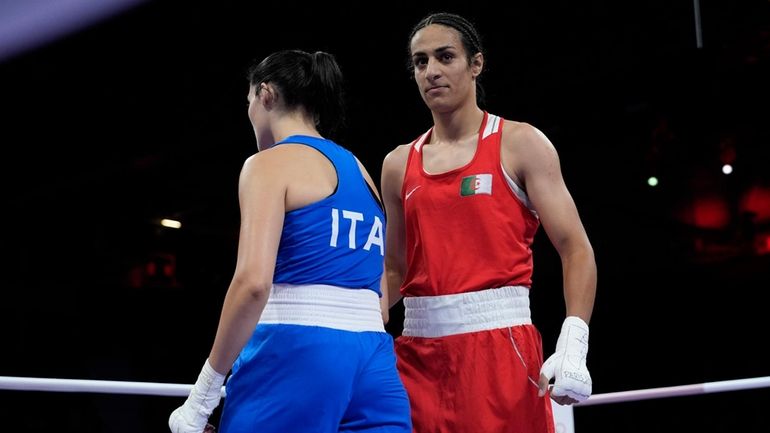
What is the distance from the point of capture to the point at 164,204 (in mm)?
7258

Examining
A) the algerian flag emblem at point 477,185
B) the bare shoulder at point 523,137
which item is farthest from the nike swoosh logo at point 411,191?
the bare shoulder at point 523,137

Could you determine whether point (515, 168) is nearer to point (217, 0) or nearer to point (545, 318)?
point (217, 0)

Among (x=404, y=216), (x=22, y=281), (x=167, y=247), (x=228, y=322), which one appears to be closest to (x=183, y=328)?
(x=167, y=247)

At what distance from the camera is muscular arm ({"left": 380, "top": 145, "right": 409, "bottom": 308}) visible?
207 cm

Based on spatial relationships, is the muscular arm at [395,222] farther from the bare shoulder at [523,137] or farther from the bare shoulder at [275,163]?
the bare shoulder at [275,163]

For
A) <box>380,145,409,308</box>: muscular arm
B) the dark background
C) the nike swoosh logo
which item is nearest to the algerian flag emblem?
the nike swoosh logo

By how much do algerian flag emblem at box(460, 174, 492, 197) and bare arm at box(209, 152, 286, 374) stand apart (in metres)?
0.57

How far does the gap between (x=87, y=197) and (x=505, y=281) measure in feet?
19.1

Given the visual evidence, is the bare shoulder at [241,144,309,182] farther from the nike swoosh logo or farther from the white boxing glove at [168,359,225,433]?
the nike swoosh logo

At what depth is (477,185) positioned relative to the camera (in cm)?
187

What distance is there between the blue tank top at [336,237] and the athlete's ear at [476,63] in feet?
1.96

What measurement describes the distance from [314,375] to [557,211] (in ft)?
2.29

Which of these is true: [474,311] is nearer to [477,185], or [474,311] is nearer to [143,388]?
[477,185]

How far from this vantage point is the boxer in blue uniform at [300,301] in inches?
53.9
